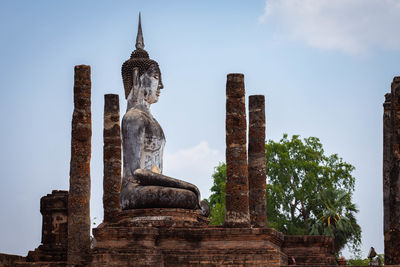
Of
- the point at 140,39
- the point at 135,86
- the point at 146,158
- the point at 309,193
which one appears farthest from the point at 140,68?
the point at 309,193

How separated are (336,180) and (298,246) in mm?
21183

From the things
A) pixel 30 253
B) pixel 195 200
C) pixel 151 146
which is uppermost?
pixel 151 146

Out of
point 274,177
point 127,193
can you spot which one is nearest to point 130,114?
point 127,193

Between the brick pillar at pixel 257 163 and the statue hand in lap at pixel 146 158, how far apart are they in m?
1.92

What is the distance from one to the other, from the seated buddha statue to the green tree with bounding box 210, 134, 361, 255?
63.6 feet

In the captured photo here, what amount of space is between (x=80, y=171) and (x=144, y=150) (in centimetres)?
135

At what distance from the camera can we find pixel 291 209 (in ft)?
112

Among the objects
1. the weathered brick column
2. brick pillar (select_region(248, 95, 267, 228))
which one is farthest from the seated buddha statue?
the weathered brick column

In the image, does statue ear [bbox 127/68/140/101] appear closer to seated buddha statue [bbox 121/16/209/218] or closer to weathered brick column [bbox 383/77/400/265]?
seated buddha statue [bbox 121/16/209/218]

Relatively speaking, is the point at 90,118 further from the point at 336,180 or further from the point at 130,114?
the point at 336,180

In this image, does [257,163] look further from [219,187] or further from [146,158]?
[219,187]

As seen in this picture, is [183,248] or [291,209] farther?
[291,209]

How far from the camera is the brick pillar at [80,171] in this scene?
12.9m

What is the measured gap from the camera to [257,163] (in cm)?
1556
